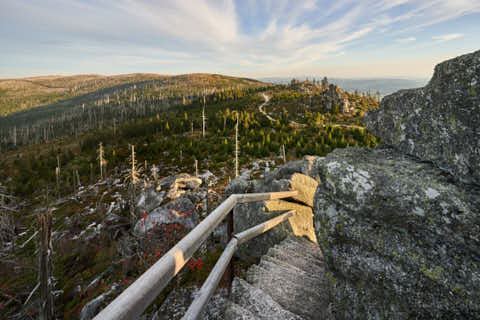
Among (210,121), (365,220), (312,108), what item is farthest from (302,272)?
(312,108)

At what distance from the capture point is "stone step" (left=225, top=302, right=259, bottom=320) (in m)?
2.34

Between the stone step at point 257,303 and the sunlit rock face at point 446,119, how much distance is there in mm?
2385

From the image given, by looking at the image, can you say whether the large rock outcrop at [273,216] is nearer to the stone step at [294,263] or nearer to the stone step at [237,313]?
the stone step at [294,263]

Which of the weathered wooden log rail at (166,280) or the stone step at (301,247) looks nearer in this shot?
the weathered wooden log rail at (166,280)

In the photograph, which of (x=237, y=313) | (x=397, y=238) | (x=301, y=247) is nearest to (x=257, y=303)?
(x=237, y=313)

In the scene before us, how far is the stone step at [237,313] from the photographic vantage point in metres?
2.34

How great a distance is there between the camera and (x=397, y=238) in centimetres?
230

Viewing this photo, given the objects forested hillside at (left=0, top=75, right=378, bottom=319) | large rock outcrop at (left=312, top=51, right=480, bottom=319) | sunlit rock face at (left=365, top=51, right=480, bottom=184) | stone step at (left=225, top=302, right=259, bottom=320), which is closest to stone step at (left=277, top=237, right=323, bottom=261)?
forested hillside at (left=0, top=75, right=378, bottom=319)

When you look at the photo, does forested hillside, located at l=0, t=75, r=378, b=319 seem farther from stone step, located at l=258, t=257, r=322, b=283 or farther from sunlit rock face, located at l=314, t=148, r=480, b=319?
sunlit rock face, located at l=314, t=148, r=480, b=319

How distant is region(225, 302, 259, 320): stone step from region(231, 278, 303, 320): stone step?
4.2 inches

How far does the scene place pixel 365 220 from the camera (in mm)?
2561

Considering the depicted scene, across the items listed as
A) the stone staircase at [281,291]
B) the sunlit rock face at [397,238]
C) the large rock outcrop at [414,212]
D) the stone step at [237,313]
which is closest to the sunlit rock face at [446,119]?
the large rock outcrop at [414,212]

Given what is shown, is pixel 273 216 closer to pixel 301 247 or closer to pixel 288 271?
pixel 301 247

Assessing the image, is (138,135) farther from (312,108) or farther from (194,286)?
(194,286)
